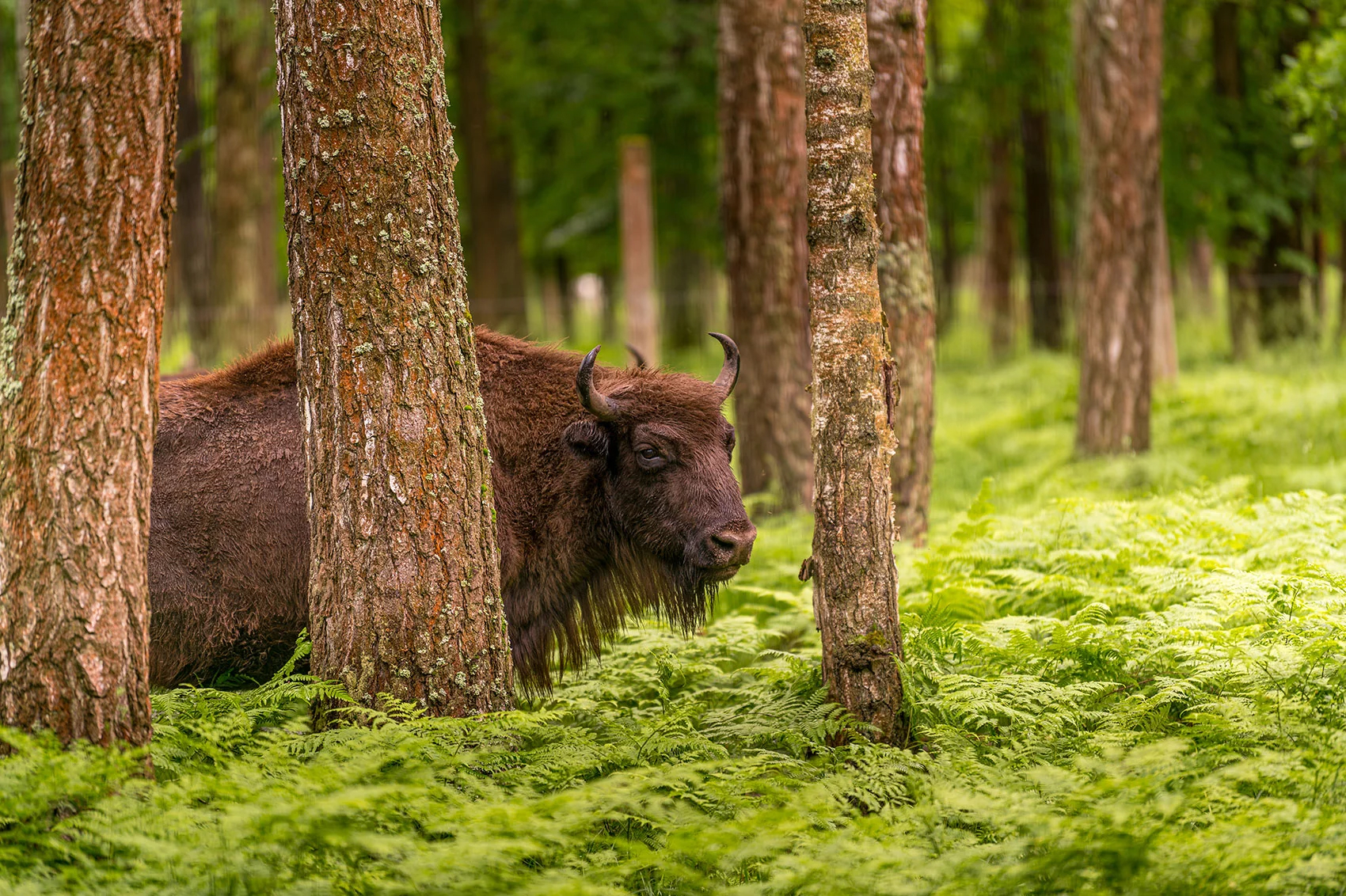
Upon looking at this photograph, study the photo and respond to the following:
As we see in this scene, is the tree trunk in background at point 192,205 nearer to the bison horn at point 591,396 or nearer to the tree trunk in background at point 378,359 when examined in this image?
the bison horn at point 591,396

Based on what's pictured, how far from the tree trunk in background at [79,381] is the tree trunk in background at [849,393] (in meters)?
2.59

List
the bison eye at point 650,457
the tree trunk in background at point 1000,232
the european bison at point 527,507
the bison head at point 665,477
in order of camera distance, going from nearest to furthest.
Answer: the european bison at point 527,507 < the bison head at point 665,477 < the bison eye at point 650,457 < the tree trunk in background at point 1000,232

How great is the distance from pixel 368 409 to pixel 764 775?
2.07 m

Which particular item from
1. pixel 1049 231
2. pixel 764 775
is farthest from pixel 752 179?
pixel 1049 231

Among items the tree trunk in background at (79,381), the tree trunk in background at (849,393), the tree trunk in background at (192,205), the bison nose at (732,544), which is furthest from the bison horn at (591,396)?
the tree trunk in background at (192,205)

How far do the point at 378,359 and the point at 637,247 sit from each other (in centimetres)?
832

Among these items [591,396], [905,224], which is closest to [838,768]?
[591,396]

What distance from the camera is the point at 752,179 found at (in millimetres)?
9398

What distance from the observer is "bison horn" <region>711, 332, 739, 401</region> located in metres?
6.65

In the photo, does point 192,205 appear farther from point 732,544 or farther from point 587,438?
point 732,544

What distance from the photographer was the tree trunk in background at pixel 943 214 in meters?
23.2

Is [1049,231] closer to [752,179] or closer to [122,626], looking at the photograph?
[752,179]

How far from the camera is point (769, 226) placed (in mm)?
9375

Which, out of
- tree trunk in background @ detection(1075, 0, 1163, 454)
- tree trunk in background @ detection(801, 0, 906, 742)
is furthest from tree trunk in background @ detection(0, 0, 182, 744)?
tree trunk in background @ detection(1075, 0, 1163, 454)
